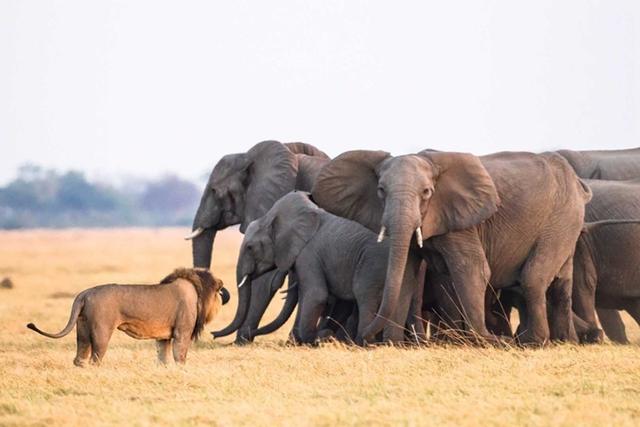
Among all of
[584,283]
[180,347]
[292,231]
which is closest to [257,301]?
[292,231]

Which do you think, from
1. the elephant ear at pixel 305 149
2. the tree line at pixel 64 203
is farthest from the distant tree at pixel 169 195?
the elephant ear at pixel 305 149

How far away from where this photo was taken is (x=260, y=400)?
10.1 m

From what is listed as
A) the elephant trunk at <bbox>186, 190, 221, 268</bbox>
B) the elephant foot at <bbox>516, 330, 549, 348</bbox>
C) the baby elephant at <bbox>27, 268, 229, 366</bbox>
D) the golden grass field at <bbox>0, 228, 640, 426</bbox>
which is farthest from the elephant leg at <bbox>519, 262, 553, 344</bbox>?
the elephant trunk at <bbox>186, 190, 221, 268</bbox>

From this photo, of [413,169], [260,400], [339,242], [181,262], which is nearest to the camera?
[260,400]

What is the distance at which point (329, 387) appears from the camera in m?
10.8

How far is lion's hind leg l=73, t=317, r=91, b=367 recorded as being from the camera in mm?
11734

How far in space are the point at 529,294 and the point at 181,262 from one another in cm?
2940

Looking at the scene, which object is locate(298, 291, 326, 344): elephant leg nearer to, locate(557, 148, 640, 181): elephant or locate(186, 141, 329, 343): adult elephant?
locate(186, 141, 329, 343): adult elephant

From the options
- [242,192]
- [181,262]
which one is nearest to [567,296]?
[242,192]

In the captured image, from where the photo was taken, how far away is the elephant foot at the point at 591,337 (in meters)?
14.2

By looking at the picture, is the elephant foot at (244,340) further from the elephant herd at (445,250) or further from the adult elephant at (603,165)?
the adult elephant at (603,165)

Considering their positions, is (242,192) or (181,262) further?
(181,262)

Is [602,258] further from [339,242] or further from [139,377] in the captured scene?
[139,377]

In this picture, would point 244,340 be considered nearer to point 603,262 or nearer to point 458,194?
point 458,194
